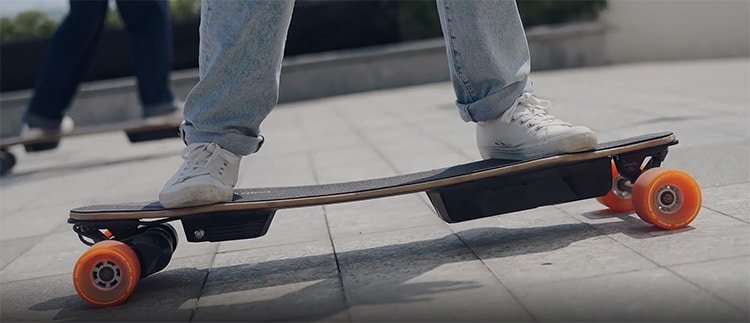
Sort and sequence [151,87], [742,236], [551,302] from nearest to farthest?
1. [551,302]
2. [742,236]
3. [151,87]

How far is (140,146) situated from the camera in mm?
8180

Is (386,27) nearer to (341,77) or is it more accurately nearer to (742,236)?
(341,77)

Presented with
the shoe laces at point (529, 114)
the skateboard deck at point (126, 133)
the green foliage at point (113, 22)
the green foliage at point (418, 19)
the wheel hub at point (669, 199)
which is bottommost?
the green foliage at point (418, 19)

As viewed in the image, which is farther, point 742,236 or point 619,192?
point 619,192

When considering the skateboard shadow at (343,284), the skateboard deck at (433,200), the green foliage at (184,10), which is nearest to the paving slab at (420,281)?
the skateboard shadow at (343,284)

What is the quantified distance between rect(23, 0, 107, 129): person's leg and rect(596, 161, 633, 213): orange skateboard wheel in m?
4.07

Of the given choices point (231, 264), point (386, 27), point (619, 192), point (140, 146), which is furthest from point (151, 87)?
point (386, 27)

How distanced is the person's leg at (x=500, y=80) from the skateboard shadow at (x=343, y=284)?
27cm

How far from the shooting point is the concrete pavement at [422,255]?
239 cm

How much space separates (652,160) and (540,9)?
29.9ft

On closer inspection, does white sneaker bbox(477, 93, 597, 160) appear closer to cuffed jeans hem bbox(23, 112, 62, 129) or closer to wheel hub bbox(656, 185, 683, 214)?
wheel hub bbox(656, 185, 683, 214)

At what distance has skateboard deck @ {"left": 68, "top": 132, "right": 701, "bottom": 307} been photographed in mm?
2861

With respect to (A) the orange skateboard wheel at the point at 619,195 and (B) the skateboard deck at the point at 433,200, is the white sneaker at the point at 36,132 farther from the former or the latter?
(A) the orange skateboard wheel at the point at 619,195

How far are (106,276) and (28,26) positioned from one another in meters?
9.51
